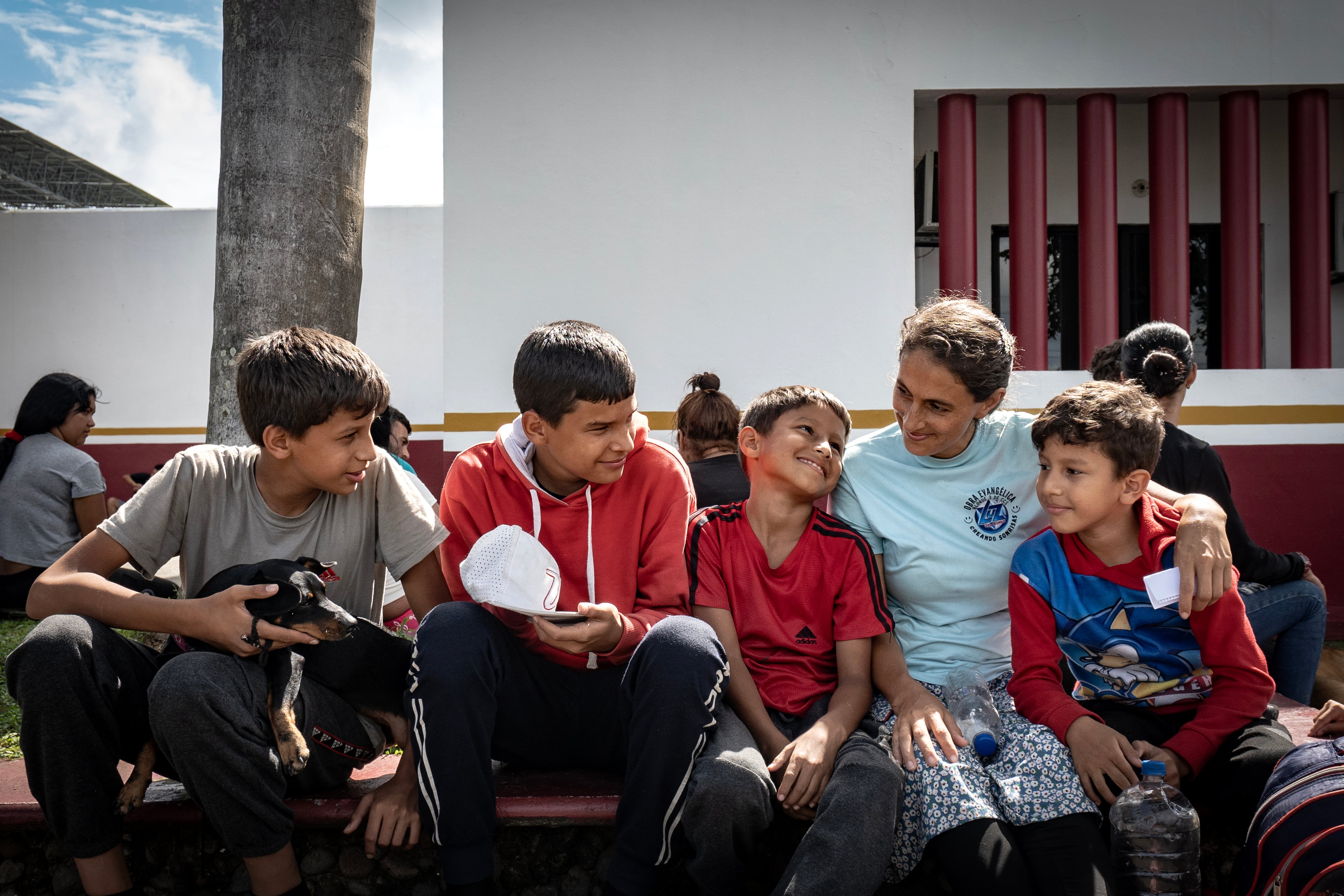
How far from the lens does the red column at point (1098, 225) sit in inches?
215

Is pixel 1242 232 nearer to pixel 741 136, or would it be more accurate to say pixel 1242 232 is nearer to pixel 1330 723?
pixel 741 136

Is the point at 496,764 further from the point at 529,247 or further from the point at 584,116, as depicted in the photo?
the point at 584,116

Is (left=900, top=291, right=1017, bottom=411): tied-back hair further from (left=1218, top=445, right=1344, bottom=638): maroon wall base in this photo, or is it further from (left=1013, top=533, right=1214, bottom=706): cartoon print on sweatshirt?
(left=1218, top=445, right=1344, bottom=638): maroon wall base

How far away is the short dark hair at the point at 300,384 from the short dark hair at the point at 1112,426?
5.35 ft

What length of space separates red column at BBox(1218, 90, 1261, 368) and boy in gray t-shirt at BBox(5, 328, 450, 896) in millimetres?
5281

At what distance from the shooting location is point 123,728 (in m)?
1.87

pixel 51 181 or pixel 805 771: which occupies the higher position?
pixel 51 181

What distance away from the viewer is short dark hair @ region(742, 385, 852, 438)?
2.27 m

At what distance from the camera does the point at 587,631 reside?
1.83m

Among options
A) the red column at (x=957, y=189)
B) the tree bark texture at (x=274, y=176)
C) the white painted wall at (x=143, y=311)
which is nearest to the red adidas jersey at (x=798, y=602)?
the tree bark texture at (x=274, y=176)

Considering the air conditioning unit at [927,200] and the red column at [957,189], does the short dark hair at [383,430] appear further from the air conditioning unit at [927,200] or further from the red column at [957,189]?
the air conditioning unit at [927,200]

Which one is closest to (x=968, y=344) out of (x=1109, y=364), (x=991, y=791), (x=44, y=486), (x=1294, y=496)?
(x=991, y=791)

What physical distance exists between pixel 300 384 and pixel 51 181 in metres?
15.5

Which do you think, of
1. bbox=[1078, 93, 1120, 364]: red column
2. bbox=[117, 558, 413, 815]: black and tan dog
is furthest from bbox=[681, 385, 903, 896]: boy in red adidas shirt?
bbox=[1078, 93, 1120, 364]: red column
